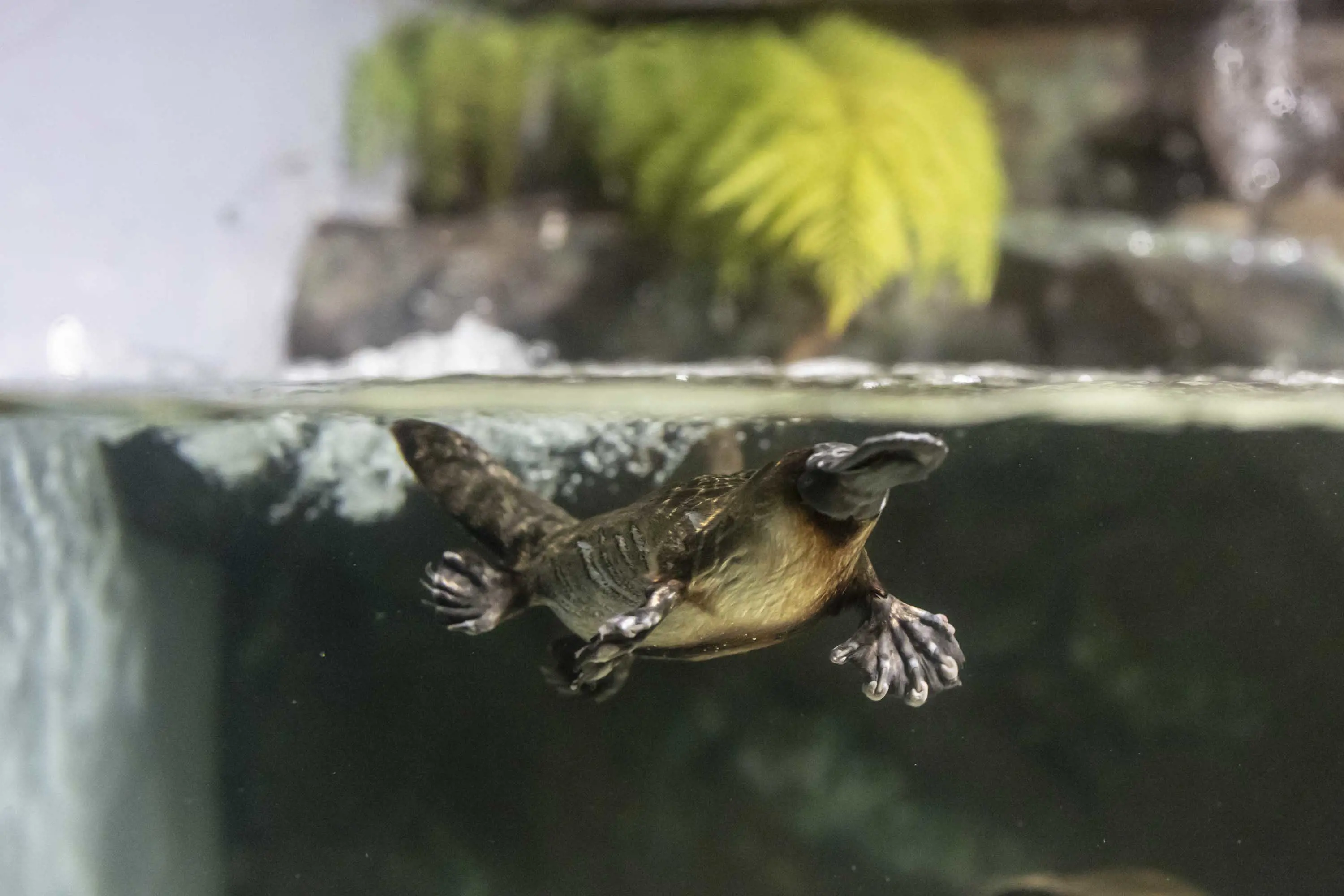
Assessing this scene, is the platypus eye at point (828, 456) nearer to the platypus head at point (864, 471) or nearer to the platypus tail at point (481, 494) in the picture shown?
the platypus head at point (864, 471)

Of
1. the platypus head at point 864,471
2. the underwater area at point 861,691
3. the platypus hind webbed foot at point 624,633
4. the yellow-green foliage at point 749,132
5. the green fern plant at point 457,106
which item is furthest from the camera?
the green fern plant at point 457,106

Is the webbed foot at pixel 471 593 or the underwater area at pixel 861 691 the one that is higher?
the webbed foot at pixel 471 593

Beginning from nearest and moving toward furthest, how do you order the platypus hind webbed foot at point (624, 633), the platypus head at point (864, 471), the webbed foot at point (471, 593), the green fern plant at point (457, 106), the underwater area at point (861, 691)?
the platypus head at point (864, 471) < the platypus hind webbed foot at point (624, 633) < the webbed foot at point (471, 593) < the underwater area at point (861, 691) < the green fern plant at point (457, 106)

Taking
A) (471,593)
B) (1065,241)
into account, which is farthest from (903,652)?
(1065,241)

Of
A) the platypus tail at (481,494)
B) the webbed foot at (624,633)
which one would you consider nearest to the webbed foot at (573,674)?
the platypus tail at (481,494)

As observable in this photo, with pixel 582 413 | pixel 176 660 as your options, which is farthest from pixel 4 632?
pixel 582 413

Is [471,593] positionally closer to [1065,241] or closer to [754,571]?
[754,571]

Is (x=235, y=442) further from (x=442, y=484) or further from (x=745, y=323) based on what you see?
(x=745, y=323)
